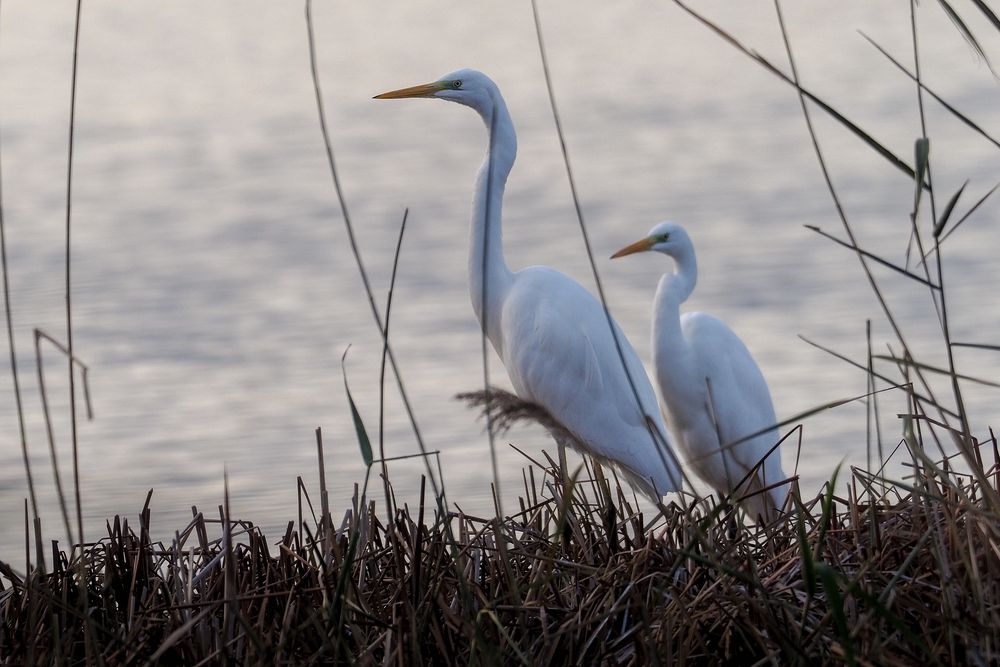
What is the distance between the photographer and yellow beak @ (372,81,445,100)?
11.4 ft

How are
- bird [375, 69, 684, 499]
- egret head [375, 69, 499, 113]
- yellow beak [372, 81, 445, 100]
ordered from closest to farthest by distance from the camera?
yellow beak [372, 81, 445, 100] < egret head [375, 69, 499, 113] < bird [375, 69, 684, 499]

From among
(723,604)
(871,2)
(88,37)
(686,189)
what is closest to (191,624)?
(723,604)

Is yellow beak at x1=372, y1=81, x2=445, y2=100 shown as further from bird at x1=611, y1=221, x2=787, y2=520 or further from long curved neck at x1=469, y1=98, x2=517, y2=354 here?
bird at x1=611, y1=221, x2=787, y2=520

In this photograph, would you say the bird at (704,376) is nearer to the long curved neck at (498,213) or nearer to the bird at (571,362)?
the bird at (571,362)

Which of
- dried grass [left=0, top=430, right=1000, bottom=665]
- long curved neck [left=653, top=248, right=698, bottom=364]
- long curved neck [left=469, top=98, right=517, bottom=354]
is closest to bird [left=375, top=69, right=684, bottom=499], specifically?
long curved neck [left=469, top=98, right=517, bottom=354]

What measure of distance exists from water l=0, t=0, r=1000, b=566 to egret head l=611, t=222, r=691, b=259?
71 centimetres

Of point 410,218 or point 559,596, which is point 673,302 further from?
point 410,218

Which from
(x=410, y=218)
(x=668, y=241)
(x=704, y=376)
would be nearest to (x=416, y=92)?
(x=668, y=241)

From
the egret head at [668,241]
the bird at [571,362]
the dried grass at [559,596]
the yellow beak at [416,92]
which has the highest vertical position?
the yellow beak at [416,92]

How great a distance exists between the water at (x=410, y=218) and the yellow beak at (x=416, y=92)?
1091 millimetres

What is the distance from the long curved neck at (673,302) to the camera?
157 inches

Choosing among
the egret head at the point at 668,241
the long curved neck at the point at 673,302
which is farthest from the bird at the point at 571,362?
the egret head at the point at 668,241

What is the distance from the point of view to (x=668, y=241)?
4.11 m

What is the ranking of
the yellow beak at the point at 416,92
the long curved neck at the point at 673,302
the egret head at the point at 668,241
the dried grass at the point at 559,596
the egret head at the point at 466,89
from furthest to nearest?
the egret head at the point at 668,241 → the long curved neck at the point at 673,302 → the egret head at the point at 466,89 → the yellow beak at the point at 416,92 → the dried grass at the point at 559,596
